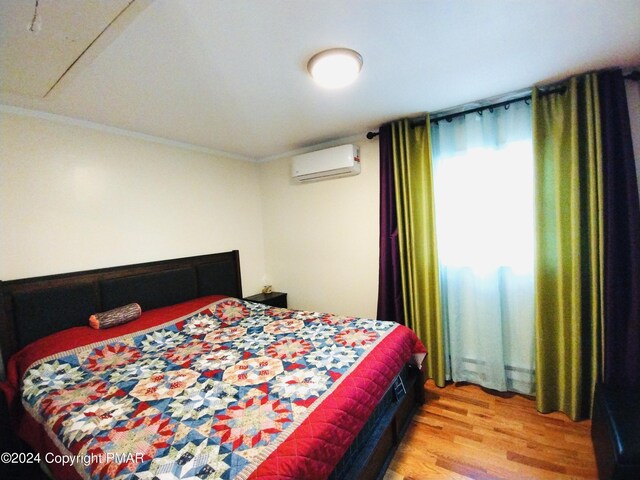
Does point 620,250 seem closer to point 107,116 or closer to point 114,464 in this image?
point 114,464

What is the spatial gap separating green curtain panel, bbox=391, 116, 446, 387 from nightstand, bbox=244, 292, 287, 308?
156 centimetres

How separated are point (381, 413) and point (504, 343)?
1.39 metres

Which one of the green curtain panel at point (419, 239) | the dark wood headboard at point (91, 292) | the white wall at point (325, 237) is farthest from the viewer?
the white wall at point (325, 237)

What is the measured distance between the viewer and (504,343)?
2326mm

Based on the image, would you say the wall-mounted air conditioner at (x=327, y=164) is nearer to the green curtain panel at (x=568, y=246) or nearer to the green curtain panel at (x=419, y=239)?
the green curtain panel at (x=419, y=239)

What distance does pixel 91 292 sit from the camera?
2.13 meters

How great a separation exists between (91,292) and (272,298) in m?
1.74

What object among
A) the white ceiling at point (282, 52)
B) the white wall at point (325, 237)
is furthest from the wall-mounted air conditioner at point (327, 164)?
the white ceiling at point (282, 52)

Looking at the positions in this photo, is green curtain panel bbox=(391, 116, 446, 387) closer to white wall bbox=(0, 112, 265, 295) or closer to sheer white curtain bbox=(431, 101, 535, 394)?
sheer white curtain bbox=(431, 101, 535, 394)

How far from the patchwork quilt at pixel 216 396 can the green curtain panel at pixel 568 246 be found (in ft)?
3.29

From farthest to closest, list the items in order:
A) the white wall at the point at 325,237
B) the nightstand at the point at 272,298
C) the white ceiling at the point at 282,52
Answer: the nightstand at the point at 272,298 → the white wall at the point at 325,237 → the white ceiling at the point at 282,52

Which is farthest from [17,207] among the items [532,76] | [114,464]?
[532,76]

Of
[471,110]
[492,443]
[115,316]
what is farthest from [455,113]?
[115,316]

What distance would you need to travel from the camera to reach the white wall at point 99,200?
187cm
